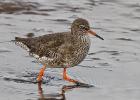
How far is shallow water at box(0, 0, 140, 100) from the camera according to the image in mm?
11750

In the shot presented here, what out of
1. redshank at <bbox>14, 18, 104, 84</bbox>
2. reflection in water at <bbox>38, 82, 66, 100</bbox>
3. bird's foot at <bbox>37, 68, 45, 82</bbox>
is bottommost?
reflection in water at <bbox>38, 82, 66, 100</bbox>

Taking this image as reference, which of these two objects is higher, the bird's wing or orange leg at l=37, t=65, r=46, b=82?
the bird's wing

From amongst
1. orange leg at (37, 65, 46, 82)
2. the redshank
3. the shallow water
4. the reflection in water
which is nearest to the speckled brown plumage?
the redshank

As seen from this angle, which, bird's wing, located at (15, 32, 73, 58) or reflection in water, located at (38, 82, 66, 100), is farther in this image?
bird's wing, located at (15, 32, 73, 58)

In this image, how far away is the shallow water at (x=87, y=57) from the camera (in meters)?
11.8

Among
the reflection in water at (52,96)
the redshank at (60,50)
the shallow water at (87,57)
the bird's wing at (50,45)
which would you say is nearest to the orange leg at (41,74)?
the redshank at (60,50)

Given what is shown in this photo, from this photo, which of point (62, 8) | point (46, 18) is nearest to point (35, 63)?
point (46, 18)

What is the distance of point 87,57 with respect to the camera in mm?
14039

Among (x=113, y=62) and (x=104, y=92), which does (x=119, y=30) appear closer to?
(x=113, y=62)

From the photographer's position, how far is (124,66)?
1336 cm

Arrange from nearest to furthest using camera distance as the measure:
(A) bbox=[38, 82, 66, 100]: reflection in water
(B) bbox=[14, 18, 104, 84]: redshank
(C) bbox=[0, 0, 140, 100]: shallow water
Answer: (A) bbox=[38, 82, 66, 100]: reflection in water → (C) bbox=[0, 0, 140, 100]: shallow water → (B) bbox=[14, 18, 104, 84]: redshank

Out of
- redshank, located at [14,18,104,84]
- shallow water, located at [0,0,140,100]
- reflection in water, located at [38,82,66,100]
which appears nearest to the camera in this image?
reflection in water, located at [38,82,66,100]

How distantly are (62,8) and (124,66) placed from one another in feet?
17.7

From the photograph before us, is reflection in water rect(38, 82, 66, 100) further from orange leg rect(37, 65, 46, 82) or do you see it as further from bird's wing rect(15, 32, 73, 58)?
bird's wing rect(15, 32, 73, 58)
